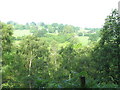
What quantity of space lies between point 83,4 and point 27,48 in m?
52.5

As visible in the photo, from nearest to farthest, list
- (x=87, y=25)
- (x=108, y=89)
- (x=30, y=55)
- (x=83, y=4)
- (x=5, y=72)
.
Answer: (x=108, y=89) < (x=5, y=72) < (x=30, y=55) < (x=83, y=4) < (x=87, y=25)

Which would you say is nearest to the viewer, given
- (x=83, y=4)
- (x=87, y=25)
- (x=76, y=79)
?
(x=76, y=79)

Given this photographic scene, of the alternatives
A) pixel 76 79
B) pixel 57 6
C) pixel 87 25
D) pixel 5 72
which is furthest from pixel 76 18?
pixel 76 79

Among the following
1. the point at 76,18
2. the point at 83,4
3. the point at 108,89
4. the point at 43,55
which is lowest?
the point at 43,55

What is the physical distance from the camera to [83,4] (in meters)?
68.9

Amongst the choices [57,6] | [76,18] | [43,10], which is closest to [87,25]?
[76,18]

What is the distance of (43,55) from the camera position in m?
24.1

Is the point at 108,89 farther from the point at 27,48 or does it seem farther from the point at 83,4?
the point at 83,4

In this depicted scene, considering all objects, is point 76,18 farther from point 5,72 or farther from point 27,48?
point 5,72

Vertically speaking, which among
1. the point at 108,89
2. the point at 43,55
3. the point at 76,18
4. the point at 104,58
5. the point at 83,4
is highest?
the point at 83,4

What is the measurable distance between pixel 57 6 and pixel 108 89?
229 ft

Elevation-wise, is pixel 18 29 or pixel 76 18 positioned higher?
pixel 76 18

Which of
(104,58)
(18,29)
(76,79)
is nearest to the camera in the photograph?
(76,79)

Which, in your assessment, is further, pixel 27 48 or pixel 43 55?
pixel 43 55
